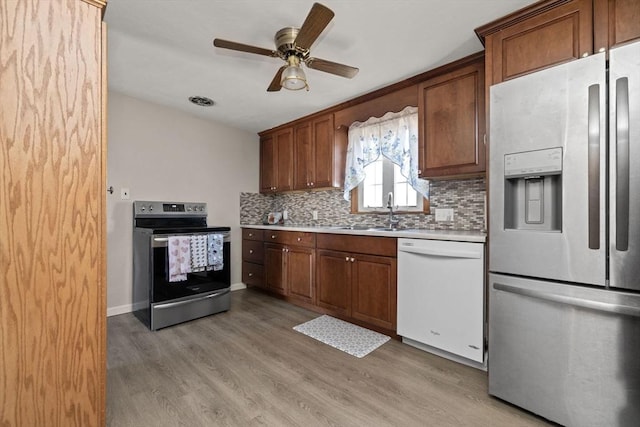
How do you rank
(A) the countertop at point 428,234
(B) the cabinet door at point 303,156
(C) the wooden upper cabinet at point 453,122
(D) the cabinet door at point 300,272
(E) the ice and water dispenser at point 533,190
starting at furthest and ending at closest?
1. (B) the cabinet door at point 303,156
2. (D) the cabinet door at point 300,272
3. (C) the wooden upper cabinet at point 453,122
4. (A) the countertop at point 428,234
5. (E) the ice and water dispenser at point 533,190

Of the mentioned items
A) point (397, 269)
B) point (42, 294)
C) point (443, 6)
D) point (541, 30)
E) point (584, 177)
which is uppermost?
point (443, 6)

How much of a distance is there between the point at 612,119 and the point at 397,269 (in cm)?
153

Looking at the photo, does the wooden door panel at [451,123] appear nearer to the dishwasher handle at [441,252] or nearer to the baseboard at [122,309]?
the dishwasher handle at [441,252]

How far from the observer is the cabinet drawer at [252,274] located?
12.2 feet

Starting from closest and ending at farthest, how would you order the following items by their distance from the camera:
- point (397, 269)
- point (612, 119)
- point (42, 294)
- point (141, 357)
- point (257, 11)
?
point (42, 294), point (612, 119), point (257, 11), point (141, 357), point (397, 269)

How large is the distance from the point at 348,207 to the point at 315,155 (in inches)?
29.5

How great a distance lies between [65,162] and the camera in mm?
1027

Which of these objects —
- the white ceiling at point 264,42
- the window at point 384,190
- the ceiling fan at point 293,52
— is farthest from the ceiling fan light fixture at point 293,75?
the window at point 384,190

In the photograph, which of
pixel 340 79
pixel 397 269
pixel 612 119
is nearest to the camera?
pixel 612 119

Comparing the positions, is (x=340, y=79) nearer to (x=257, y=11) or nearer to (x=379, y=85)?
(x=379, y=85)

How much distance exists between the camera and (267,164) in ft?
13.8

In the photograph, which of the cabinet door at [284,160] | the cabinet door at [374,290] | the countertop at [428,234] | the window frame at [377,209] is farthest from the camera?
the cabinet door at [284,160]

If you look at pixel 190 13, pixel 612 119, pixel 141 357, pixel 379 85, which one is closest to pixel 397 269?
pixel 612 119

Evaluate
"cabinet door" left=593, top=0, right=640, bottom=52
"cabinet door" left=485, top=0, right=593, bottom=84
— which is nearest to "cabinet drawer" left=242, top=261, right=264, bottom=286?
"cabinet door" left=485, top=0, right=593, bottom=84
